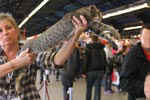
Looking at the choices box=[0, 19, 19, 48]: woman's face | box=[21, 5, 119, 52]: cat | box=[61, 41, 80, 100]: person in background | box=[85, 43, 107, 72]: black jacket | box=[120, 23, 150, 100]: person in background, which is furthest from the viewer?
box=[85, 43, 107, 72]: black jacket

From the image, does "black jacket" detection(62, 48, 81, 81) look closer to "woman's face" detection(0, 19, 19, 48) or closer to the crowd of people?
the crowd of people

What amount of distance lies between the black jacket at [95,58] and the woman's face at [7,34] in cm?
242

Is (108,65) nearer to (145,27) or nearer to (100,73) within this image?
(100,73)

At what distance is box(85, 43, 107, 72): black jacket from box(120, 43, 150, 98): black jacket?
1.95m

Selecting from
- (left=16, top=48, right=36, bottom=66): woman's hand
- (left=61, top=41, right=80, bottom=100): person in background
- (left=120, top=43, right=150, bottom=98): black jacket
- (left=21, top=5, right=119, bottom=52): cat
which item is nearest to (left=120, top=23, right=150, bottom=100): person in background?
(left=120, top=43, right=150, bottom=98): black jacket

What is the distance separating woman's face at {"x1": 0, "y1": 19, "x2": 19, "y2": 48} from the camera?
153 cm

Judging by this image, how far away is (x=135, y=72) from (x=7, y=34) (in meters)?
1.04

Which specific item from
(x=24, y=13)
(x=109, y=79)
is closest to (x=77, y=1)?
(x=24, y=13)

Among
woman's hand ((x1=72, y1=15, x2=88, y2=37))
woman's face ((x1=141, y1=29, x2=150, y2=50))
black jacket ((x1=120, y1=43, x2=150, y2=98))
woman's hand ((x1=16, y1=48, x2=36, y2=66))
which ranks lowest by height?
black jacket ((x1=120, y1=43, x2=150, y2=98))

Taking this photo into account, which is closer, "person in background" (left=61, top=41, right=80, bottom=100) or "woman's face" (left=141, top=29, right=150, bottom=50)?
"woman's face" (left=141, top=29, right=150, bottom=50)

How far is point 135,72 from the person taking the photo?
6.31 feet

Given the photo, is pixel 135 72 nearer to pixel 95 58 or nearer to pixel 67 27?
pixel 67 27

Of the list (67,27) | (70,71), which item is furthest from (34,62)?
(70,71)

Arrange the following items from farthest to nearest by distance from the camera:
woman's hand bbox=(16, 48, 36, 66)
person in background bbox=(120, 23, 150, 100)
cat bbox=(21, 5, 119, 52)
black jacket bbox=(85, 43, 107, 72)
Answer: black jacket bbox=(85, 43, 107, 72)
person in background bbox=(120, 23, 150, 100)
woman's hand bbox=(16, 48, 36, 66)
cat bbox=(21, 5, 119, 52)
